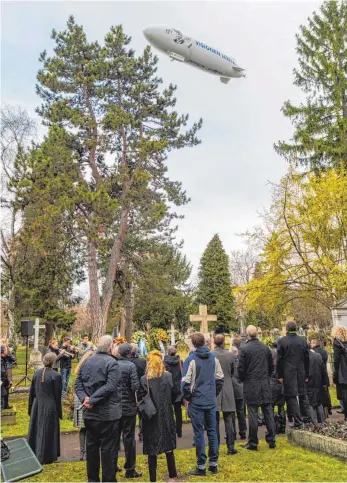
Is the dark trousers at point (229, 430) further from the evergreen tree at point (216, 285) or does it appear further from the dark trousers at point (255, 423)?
the evergreen tree at point (216, 285)

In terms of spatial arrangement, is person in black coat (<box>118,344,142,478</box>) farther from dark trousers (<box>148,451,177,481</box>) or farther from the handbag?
dark trousers (<box>148,451,177,481</box>)

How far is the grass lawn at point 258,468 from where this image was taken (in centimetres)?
543

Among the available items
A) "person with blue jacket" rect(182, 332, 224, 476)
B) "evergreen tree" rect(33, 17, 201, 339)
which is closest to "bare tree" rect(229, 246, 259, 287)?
"evergreen tree" rect(33, 17, 201, 339)

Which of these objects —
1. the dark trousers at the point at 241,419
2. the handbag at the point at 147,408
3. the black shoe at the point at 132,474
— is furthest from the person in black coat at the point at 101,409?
the dark trousers at the point at 241,419

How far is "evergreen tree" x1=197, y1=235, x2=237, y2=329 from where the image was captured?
4119 cm

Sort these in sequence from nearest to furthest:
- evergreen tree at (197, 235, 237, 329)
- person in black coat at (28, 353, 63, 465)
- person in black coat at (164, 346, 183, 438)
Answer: person in black coat at (28, 353, 63, 465) → person in black coat at (164, 346, 183, 438) → evergreen tree at (197, 235, 237, 329)

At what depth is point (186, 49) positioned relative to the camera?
20719mm

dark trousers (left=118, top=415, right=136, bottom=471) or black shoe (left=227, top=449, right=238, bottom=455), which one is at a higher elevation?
dark trousers (left=118, top=415, right=136, bottom=471)

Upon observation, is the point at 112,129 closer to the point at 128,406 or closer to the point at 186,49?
the point at 186,49

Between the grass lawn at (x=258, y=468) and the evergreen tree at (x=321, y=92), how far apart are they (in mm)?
15997

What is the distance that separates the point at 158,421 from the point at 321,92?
20133 millimetres

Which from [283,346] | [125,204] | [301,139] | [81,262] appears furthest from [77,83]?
[283,346]

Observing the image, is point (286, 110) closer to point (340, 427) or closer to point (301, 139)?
point (301, 139)

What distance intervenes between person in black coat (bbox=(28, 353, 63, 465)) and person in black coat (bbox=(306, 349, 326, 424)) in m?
4.74
